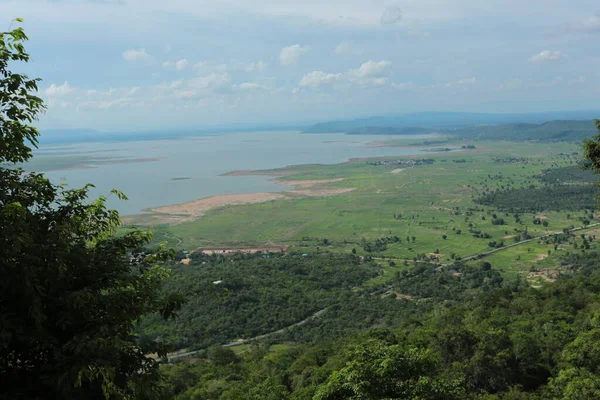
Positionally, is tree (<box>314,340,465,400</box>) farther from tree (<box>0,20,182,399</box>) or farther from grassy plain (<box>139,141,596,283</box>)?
grassy plain (<box>139,141,596,283</box>)

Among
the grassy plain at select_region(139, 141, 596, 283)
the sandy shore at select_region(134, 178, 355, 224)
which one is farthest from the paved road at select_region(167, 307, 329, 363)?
the sandy shore at select_region(134, 178, 355, 224)

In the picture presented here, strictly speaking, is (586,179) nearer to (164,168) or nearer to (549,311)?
(549,311)

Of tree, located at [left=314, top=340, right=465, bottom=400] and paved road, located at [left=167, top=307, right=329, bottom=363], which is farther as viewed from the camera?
paved road, located at [left=167, top=307, right=329, bottom=363]

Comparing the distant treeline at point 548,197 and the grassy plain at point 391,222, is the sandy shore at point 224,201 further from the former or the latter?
the distant treeline at point 548,197

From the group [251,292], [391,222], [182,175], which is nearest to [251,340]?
[251,292]

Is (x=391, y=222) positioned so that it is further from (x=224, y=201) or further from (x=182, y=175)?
(x=182, y=175)

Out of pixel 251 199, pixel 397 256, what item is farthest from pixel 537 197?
pixel 251 199

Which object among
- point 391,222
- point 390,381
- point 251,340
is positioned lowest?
point 251,340
